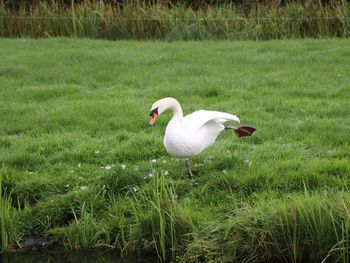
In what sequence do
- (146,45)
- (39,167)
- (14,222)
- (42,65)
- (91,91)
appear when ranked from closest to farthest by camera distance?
1. (14,222)
2. (39,167)
3. (91,91)
4. (42,65)
5. (146,45)

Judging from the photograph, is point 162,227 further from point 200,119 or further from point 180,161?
point 180,161

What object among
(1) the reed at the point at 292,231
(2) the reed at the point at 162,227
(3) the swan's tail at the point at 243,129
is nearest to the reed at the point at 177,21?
(3) the swan's tail at the point at 243,129

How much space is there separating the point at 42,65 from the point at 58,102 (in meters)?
2.30

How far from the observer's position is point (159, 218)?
5293 millimetres

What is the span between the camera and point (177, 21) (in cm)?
1367

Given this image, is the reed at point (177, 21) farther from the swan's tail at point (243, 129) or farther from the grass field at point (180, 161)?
the swan's tail at point (243, 129)

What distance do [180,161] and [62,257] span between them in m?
1.70

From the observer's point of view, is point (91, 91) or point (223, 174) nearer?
point (223, 174)

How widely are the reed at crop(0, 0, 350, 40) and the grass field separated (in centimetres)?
229

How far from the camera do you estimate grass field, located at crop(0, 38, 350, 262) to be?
16.7 ft

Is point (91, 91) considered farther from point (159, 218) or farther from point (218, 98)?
point (159, 218)

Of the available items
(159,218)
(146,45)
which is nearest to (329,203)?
(159,218)

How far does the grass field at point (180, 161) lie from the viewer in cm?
510

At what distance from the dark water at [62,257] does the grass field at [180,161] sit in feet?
0.29
